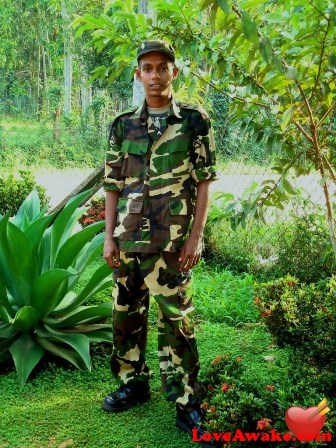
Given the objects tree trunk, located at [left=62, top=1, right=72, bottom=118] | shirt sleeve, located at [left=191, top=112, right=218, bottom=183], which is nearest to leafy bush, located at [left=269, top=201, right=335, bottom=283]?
shirt sleeve, located at [left=191, top=112, right=218, bottom=183]

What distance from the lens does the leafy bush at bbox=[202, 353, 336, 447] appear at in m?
2.40

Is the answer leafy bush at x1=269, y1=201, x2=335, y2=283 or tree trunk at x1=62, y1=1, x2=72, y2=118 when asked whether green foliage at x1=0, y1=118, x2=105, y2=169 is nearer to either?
tree trunk at x1=62, y1=1, x2=72, y2=118

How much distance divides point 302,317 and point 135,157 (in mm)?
1536

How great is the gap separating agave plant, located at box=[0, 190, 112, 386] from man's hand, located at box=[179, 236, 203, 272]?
2.47 ft

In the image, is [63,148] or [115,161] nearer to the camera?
[115,161]

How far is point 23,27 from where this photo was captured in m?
20.3

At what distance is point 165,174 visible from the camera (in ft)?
8.63

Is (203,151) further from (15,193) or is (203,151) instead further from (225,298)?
(15,193)

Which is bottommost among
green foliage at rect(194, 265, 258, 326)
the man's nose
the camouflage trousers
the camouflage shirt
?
green foliage at rect(194, 265, 258, 326)

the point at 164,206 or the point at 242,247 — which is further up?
the point at 164,206

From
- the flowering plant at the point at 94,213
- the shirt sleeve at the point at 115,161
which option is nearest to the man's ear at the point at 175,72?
the shirt sleeve at the point at 115,161

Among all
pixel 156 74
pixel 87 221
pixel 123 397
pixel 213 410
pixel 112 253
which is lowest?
pixel 123 397

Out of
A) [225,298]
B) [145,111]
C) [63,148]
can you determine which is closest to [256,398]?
[145,111]

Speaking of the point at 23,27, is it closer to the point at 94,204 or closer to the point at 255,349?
the point at 94,204
